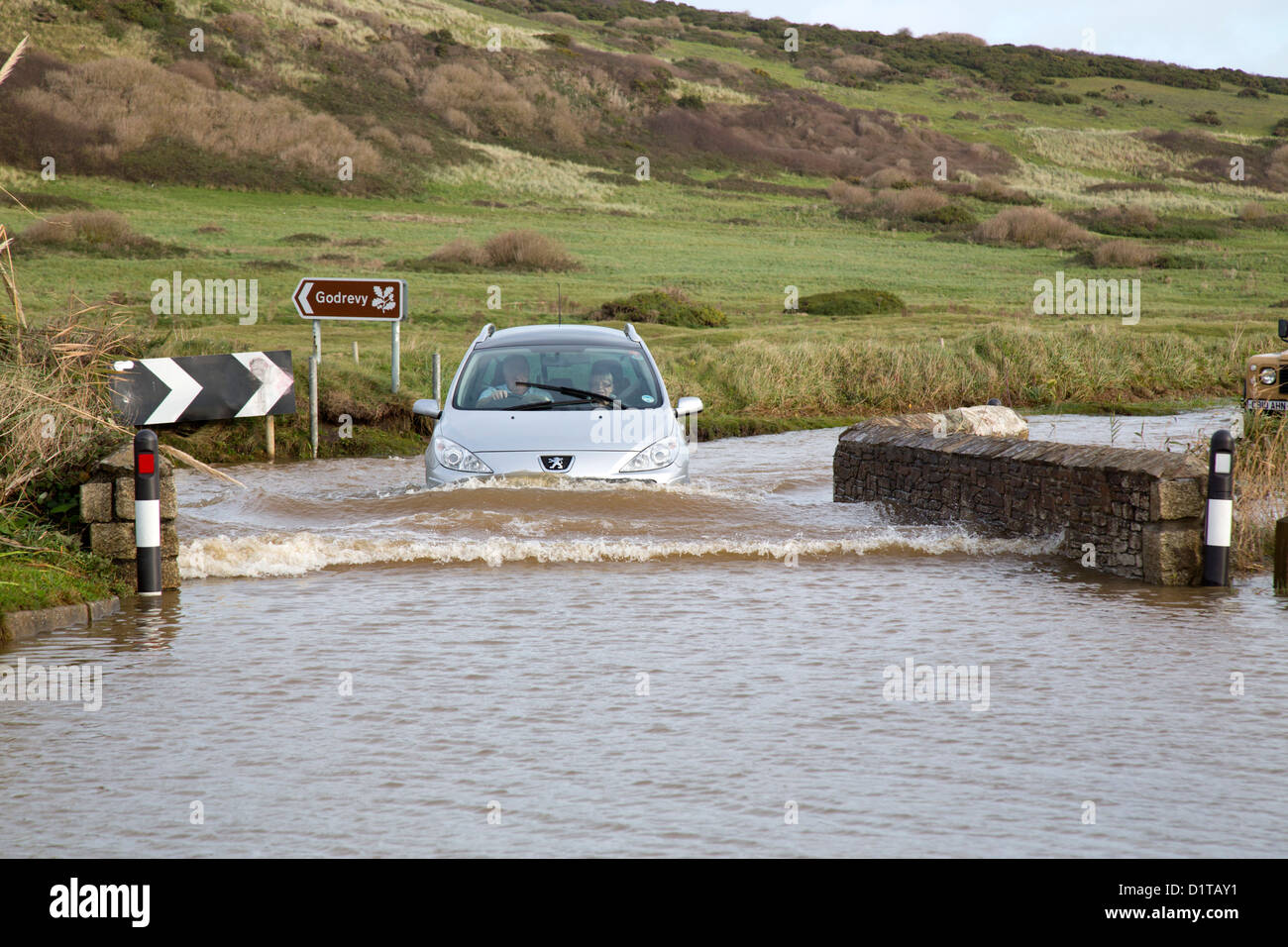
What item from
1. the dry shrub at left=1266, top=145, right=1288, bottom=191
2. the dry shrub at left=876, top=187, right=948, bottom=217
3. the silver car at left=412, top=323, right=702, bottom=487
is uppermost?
the dry shrub at left=1266, top=145, right=1288, bottom=191

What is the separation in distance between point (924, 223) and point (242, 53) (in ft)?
146

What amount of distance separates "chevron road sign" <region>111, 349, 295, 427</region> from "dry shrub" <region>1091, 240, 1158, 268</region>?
151ft

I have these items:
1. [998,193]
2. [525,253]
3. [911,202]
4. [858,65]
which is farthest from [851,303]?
[858,65]

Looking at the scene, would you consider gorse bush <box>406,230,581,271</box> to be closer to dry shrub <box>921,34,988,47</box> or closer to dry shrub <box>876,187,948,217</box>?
dry shrub <box>876,187,948,217</box>

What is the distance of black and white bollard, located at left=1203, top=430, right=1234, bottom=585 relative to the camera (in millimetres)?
10195

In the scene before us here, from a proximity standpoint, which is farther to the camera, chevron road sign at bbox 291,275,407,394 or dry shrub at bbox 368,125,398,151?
dry shrub at bbox 368,125,398,151

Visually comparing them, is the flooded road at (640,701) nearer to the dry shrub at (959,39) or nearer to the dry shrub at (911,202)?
the dry shrub at (911,202)

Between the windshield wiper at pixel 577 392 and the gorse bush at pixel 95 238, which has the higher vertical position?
the gorse bush at pixel 95 238

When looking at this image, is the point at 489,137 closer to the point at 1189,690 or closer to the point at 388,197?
the point at 388,197

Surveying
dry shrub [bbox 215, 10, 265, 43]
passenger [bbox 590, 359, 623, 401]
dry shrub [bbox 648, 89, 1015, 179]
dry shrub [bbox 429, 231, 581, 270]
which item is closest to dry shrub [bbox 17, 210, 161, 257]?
dry shrub [bbox 429, 231, 581, 270]

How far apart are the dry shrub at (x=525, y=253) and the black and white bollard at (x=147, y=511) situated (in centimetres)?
4020

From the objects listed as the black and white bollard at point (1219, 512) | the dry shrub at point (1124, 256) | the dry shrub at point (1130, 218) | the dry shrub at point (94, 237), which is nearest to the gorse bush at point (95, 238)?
the dry shrub at point (94, 237)

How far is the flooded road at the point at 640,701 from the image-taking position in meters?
5.54

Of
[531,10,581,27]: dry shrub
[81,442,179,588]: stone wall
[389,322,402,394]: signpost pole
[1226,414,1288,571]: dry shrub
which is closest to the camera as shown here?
[81,442,179,588]: stone wall
